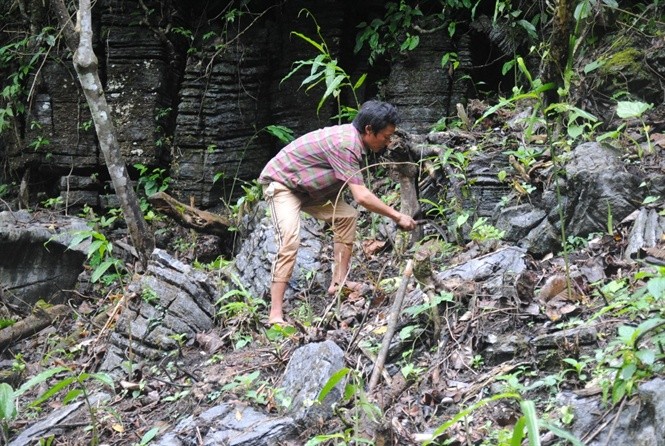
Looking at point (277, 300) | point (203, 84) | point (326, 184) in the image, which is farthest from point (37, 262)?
point (326, 184)

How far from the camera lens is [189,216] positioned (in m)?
8.17

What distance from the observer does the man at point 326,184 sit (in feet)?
18.0

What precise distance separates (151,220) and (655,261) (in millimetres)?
6756

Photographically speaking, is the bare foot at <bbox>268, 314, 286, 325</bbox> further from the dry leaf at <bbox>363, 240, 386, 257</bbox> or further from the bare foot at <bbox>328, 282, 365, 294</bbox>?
the dry leaf at <bbox>363, 240, 386, 257</bbox>

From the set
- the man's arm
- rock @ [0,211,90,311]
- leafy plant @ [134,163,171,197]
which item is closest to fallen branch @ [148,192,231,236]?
leafy plant @ [134,163,171,197]

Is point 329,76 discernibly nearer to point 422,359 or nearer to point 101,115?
point 422,359

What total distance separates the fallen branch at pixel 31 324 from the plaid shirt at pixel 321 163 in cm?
343

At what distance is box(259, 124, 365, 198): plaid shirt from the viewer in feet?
18.2

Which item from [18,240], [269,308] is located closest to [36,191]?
[18,240]

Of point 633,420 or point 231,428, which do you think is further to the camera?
point 231,428

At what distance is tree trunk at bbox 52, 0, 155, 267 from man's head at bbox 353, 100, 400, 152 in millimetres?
3191

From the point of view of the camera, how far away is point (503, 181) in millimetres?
6297

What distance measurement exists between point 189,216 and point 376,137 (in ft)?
10.9

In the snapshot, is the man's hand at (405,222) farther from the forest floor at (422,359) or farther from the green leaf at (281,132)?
the green leaf at (281,132)
